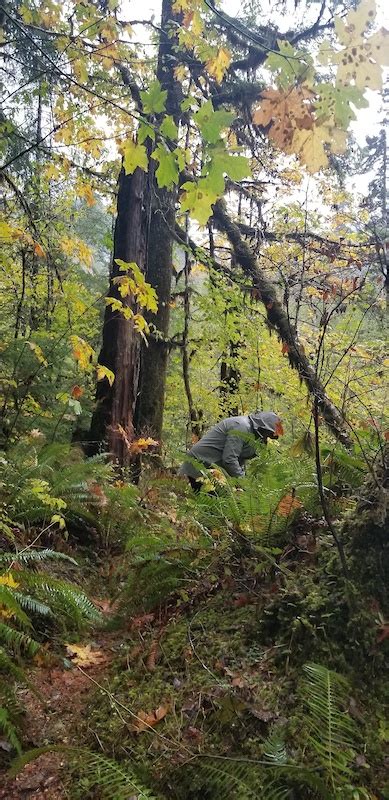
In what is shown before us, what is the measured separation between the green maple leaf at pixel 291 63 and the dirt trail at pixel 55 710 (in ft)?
10.6

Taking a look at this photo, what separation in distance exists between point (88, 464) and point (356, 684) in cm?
364

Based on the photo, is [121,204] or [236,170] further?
[121,204]

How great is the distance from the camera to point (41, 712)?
2430mm

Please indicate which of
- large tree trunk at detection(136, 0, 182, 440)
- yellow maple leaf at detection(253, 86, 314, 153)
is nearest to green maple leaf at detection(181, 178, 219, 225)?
yellow maple leaf at detection(253, 86, 314, 153)

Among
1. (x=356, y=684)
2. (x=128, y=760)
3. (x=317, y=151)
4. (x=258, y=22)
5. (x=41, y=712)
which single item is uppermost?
(x=258, y=22)

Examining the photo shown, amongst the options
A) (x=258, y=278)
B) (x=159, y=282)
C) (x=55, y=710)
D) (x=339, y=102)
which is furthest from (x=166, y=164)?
(x=159, y=282)

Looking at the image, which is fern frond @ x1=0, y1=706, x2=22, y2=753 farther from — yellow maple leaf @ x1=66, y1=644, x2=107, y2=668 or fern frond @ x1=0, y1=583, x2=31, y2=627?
yellow maple leaf @ x1=66, y1=644, x2=107, y2=668

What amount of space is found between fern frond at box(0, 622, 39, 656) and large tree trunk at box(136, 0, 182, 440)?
5.30m

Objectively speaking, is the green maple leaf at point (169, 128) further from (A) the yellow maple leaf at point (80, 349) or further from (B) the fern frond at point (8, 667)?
(B) the fern frond at point (8, 667)

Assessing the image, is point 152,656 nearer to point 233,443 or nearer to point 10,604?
point 10,604

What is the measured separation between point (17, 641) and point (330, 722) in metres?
1.75

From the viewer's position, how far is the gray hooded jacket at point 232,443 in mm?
5527

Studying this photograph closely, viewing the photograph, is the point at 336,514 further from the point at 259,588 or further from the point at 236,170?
the point at 236,170

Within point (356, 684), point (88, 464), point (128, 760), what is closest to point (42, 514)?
point (88, 464)
